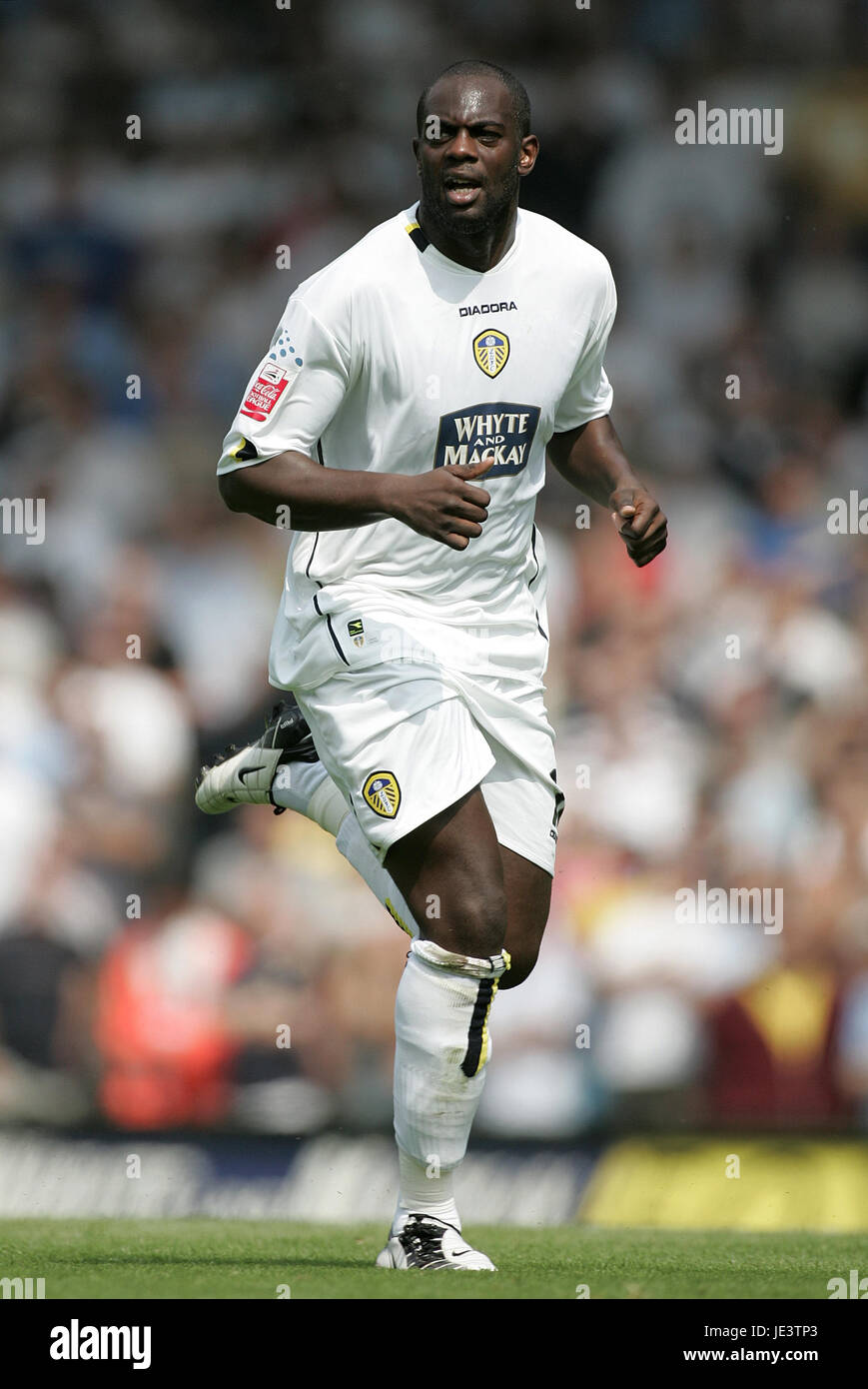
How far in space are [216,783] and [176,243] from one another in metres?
5.22

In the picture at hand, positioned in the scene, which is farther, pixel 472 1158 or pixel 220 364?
pixel 220 364

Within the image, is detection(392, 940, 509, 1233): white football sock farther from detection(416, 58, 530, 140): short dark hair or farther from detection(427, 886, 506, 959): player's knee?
detection(416, 58, 530, 140): short dark hair

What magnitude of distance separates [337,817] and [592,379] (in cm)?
136

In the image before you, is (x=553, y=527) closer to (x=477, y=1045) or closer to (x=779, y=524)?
(x=779, y=524)

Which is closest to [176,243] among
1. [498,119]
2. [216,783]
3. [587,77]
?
[587,77]

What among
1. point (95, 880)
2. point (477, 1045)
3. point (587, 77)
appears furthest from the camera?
point (587, 77)

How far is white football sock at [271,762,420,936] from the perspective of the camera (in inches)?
193

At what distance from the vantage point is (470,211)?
4.66 m

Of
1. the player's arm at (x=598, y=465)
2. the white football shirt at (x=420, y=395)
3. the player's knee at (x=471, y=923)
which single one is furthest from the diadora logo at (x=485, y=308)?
the player's knee at (x=471, y=923)

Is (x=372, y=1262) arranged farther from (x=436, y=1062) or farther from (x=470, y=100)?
(x=470, y=100)

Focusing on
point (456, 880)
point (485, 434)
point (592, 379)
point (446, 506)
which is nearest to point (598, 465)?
point (592, 379)

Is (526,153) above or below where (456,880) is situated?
above

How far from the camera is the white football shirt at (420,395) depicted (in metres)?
4.64

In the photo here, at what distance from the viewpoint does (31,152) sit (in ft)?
34.2
